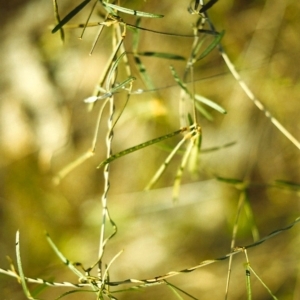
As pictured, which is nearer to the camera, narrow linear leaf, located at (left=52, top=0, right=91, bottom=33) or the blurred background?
narrow linear leaf, located at (left=52, top=0, right=91, bottom=33)

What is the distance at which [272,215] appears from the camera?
1045 mm

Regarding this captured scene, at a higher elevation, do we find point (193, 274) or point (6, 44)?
point (6, 44)

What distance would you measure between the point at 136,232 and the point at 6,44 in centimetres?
56

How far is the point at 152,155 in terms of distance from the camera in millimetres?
1041

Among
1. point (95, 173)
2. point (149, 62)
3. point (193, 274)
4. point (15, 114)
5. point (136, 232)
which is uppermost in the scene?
point (149, 62)

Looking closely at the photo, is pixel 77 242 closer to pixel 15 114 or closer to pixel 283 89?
pixel 15 114

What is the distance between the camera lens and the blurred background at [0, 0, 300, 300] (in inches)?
39.3

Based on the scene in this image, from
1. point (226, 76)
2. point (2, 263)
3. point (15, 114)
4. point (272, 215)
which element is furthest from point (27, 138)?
point (272, 215)

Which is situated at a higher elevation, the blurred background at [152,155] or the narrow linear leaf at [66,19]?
the narrow linear leaf at [66,19]

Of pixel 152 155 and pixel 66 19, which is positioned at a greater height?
pixel 66 19

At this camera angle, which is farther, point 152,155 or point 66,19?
point 152,155

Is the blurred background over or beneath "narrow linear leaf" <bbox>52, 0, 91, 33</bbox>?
beneath

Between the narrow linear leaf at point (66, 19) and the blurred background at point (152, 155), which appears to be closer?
the narrow linear leaf at point (66, 19)

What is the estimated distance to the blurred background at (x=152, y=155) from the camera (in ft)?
3.28
